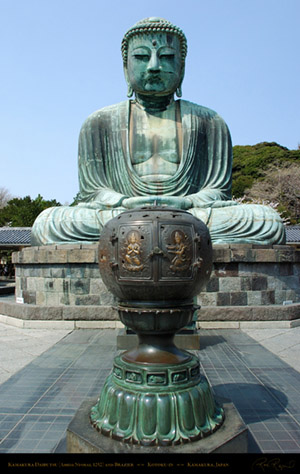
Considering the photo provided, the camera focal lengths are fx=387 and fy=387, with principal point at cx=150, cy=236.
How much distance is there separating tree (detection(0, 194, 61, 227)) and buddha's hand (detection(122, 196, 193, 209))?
49.8 feet

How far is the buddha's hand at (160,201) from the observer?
641 cm

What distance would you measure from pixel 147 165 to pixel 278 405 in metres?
5.23

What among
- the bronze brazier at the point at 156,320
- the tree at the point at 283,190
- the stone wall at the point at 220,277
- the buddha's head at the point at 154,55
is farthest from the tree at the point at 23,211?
the bronze brazier at the point at 156,320

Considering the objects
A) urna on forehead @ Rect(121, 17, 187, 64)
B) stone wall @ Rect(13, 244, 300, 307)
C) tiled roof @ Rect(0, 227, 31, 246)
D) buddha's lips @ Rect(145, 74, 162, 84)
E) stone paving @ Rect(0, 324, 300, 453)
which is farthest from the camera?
tiled roof @ Rect(0, 227, 31, 246)

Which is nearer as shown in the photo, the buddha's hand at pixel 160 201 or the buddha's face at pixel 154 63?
the buddha's hand at pixel 160 201

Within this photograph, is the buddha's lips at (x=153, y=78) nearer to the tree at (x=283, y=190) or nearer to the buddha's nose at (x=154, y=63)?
the buddha's nose at (x=154, y=63)

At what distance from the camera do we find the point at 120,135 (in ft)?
24.3

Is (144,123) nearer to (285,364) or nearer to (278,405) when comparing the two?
(285,364)

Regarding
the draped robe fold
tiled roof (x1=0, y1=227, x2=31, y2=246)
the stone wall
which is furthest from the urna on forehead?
tiled roof (x1=0, y1=227, x2=31, y2=246)

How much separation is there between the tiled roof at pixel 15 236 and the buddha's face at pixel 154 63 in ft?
37.6

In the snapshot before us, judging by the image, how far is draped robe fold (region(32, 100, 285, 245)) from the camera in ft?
20.7

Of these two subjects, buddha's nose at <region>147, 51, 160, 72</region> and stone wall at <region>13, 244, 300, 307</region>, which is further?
buddha's nose at <region>147, 51, 160, 72</region>

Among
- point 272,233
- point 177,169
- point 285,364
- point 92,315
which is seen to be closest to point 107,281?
point 285,364

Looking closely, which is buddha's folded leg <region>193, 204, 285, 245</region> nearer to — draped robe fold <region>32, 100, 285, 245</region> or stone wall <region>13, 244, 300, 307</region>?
draped robe fold <region>32, 100, 285, 245</region>
